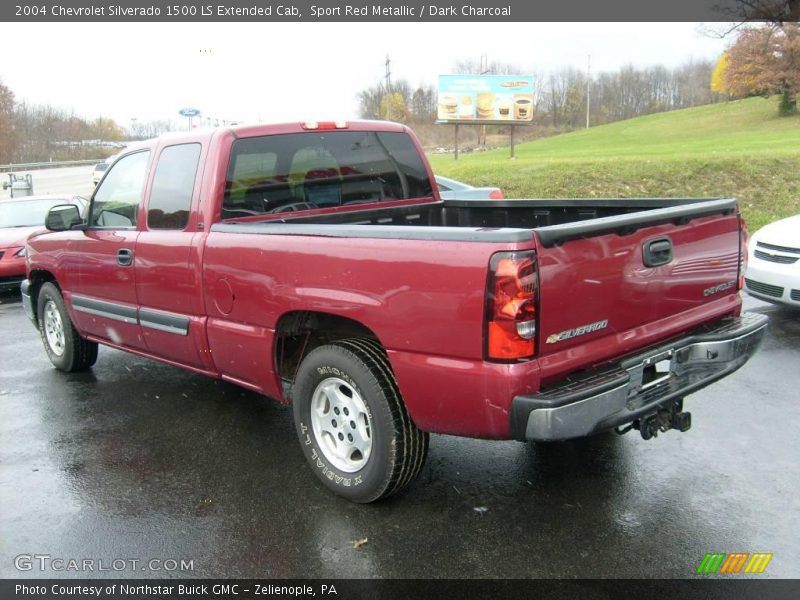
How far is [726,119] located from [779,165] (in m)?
43.4

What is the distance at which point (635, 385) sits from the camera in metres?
3.10

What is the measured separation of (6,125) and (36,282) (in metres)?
52.0

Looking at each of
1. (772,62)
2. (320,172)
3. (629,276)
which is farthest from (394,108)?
(629,276)

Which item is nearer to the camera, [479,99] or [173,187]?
[173,187]

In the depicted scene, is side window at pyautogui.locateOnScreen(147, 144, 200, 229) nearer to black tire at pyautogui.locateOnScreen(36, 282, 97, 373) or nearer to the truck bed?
the truck bed

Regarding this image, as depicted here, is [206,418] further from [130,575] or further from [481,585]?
[481,585]

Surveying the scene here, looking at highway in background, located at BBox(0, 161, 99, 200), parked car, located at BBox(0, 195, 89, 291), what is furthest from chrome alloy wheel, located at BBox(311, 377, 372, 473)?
highway in background, located at BBox(0, 161, 99, 200)

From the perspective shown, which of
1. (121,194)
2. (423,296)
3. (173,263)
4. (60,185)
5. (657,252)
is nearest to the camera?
(423,296)

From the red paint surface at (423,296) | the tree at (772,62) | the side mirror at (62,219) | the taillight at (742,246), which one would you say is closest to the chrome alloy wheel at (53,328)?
the side mirror at (62,219)

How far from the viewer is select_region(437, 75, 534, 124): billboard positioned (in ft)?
109

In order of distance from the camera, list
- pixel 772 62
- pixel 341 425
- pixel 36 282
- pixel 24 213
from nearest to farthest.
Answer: pixel 341 425 < pixel 36 282 < pixel 24 213 < pixel 772 62

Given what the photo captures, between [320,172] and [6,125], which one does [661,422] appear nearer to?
[320,172]
